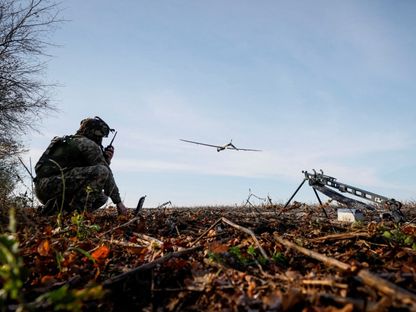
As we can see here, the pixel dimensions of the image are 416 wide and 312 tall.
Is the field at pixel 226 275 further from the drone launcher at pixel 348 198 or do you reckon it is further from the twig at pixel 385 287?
the drone launcher at pixel 348 198

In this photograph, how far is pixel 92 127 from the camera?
22.2ft

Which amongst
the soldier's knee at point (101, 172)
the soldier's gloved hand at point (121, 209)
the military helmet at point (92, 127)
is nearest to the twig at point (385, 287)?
the soldier's gloved hand at point (121, 209)

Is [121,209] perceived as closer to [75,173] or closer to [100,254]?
[75,173]

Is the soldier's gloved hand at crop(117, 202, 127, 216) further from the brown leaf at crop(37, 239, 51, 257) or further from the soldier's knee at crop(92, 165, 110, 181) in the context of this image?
the brown leaf at crop(37, 239, 51, 257)

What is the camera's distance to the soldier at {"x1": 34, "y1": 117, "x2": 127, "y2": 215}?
20.9ft

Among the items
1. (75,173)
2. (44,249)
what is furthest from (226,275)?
(75,173)

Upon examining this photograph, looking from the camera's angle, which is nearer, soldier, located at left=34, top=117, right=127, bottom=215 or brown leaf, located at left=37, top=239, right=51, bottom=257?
brown leaf, located at left=37, top=239, right=51, bottom=257

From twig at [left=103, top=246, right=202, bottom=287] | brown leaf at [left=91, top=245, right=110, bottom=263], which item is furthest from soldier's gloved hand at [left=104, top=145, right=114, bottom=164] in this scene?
twig at [left=103, top=246, right=202, bottom=287]

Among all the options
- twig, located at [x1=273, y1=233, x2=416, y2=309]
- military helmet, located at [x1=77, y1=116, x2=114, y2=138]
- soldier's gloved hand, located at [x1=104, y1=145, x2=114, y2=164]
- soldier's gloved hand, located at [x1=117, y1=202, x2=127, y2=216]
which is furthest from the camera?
soldier's gloved hand, located at [x1=104, y1=145, x2=114, y2=164]

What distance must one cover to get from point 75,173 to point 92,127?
0.96 metres

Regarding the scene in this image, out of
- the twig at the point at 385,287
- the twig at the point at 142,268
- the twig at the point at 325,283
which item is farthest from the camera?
the twig at the point at 142,268

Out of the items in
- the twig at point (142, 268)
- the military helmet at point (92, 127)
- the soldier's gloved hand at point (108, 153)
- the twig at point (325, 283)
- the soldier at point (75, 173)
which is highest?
the military helmet at point (92, 127)

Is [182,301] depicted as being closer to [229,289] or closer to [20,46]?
[229,289]

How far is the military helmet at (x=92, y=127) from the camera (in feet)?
22.2
